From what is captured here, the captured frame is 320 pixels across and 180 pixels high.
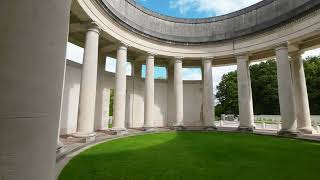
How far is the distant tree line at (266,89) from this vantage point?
6981 cm

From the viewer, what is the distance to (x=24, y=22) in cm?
357

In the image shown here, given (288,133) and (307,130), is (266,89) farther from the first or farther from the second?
(288,133)

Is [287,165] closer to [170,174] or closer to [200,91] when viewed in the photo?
[170,174]

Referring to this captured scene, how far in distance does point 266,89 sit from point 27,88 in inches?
3531

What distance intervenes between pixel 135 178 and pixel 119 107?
66.1 feet

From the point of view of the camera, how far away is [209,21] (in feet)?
140

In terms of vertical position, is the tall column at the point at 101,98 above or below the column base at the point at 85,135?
above

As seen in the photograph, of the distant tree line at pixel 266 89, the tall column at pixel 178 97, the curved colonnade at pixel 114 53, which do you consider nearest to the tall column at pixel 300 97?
the curved colonnade at pixel 114 53

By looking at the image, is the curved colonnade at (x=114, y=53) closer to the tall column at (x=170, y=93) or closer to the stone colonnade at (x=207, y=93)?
the stone colonnade at (x=207, y=93)

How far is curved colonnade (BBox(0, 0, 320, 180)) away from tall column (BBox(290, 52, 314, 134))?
0.46 feet

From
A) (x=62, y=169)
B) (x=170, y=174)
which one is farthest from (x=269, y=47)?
(x=62, y=169)

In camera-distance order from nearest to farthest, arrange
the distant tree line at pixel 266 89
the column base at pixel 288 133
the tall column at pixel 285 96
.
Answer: the column base at pixel 288 133, the tall column at pixel 285 96, the distant tree line at pixel 266 89

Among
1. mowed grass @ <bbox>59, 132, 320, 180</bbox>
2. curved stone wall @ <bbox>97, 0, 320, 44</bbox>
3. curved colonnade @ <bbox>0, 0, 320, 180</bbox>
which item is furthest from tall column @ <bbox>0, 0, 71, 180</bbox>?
curved stone wall @ <bbox>97, 0, 320, 44</bbox>

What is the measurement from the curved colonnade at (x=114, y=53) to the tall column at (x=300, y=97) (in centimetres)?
14
